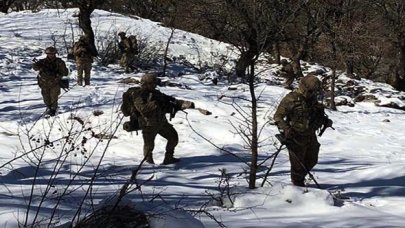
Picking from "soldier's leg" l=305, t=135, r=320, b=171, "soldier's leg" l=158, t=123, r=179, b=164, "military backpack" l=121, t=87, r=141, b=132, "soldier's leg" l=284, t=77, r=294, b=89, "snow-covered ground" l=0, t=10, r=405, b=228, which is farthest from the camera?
"soldier's leg" l=284, t=77, r=294, b=89

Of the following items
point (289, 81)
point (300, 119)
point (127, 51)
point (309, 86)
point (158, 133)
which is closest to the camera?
point (309, 86)

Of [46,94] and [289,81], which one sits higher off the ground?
[46,94]

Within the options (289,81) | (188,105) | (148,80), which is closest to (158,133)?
(148,80)

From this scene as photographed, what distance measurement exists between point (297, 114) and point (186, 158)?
3546mm

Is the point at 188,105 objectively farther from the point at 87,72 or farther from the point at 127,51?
the point at 127,51

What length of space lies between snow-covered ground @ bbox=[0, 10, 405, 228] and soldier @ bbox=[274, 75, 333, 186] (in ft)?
0.89

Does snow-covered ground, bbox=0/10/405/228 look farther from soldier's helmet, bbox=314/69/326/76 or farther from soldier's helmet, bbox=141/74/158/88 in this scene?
soldier's helmet, bbox=314/69/326/76

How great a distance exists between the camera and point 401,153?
12.8m

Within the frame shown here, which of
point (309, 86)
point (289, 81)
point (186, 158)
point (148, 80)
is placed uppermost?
point (309, 86)

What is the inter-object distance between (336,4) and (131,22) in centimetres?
960

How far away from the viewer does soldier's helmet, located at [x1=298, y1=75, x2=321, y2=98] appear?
24.1ft

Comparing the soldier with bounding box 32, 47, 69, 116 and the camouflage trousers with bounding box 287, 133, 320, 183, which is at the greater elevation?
the soldier with bounding box 32, 47, 69, 116

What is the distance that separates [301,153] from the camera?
7719 millimetres

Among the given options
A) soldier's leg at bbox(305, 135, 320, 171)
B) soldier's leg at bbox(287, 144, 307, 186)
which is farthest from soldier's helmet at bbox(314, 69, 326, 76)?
soldier's leg at bbox(287, 144, 307, 186)
